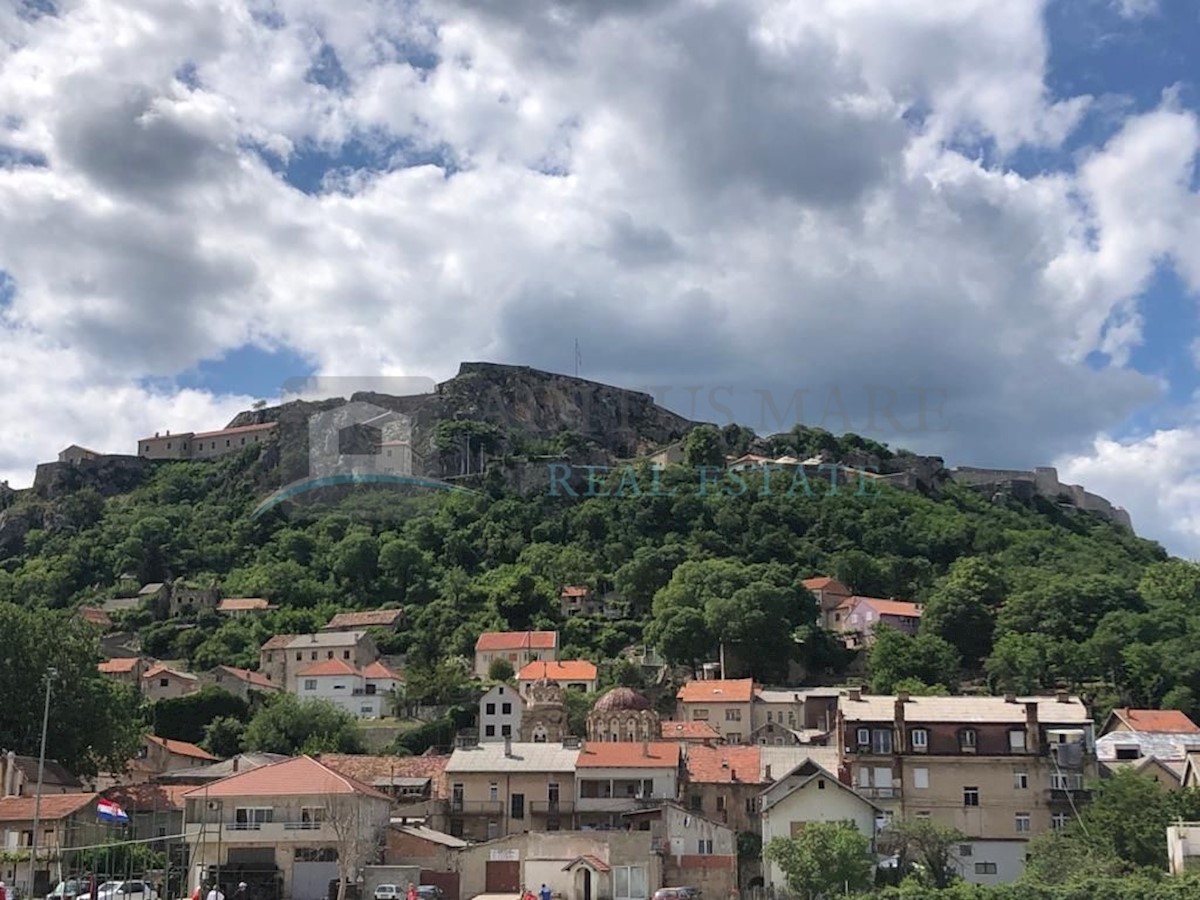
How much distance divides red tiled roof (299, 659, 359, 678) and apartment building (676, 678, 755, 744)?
26357 millimetres

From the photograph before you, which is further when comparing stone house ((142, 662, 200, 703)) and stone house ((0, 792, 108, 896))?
stone house ((142, 662, 200, 703))

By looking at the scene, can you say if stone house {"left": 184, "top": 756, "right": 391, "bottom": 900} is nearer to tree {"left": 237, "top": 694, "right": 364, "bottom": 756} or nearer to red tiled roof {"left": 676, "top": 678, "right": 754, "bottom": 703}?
tree {"left": 237, "top": 694, "right": 364, "bottom": 756}

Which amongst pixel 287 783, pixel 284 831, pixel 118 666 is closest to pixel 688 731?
pixel 287 783

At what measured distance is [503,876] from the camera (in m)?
52.3

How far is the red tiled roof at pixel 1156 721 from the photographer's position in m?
73.5

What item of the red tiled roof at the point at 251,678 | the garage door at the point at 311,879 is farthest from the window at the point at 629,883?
the red tiled roof at the point at 251,678

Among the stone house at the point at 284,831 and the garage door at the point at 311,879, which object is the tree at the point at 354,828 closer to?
the stone house at the point at 284,831

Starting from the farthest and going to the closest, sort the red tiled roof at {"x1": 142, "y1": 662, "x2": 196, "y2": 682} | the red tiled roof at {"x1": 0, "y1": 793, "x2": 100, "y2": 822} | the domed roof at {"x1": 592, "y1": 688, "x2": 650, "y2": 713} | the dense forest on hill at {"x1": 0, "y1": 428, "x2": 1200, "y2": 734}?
the red tiled roof at {"x1": 142, "y1": 662, "x2": 196, "y2": 682} → the dense forest on hill at {"x1": 0, "y1": 428, "x2": 1200, "y2": 734} → the domed roof at {"x1": 592, "y1": 688, "x2": 650, "y2": 713} → the red tiled roof at {"x1": 0, "y1": 793, "x2": 100, "y2": 822}

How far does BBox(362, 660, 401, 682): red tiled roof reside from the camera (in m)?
103

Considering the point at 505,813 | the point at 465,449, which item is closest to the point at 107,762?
the point at 505,813

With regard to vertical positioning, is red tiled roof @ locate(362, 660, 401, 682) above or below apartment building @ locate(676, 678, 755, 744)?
above

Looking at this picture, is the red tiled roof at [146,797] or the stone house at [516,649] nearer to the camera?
the red tiled roof at [146,797]

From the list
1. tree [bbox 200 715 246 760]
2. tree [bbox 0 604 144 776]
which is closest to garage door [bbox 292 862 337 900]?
tree [bbox 0 604 144 776]

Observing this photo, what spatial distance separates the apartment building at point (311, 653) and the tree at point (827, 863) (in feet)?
203
